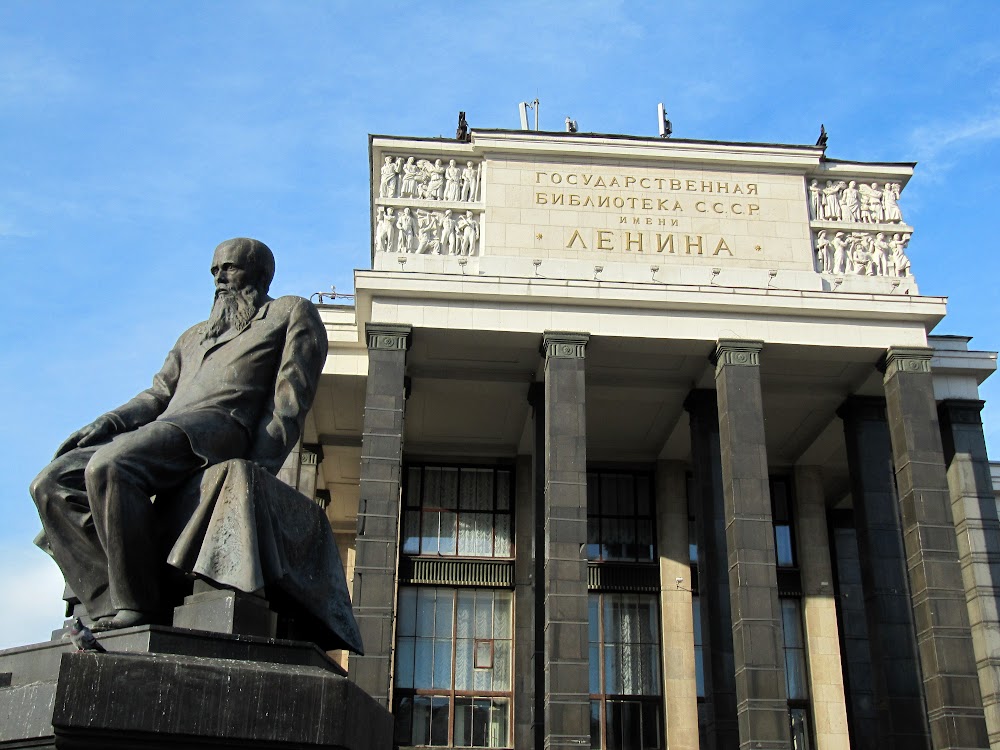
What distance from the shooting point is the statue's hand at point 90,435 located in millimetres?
6469

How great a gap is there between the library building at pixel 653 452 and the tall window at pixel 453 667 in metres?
0.07

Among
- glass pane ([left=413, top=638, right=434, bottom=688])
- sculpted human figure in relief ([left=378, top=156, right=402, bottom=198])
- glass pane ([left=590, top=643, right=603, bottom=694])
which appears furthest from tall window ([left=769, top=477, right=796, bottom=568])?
sculpted human figure in relief ([left=378, top=156, right=402, bottom=198])

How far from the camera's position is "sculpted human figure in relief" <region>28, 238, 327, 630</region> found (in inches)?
234

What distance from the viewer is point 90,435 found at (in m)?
6.51

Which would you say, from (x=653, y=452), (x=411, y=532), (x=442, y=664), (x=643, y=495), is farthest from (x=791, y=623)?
(x=411, y=532)

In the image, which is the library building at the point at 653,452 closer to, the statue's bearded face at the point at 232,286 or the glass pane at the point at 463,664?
the glass pane at the point at 463,664

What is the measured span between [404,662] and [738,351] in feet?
42.8

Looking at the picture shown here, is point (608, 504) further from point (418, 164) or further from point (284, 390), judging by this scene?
point (284, 390)

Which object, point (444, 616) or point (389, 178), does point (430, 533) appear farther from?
point (389, 178)

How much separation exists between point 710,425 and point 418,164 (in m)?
10.5

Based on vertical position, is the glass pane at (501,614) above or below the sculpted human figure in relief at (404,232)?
below

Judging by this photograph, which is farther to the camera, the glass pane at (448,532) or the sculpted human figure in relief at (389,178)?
the glass pane at (448,532)

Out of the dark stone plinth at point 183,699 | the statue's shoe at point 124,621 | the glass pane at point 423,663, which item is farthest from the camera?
the glass pane at point 423,663

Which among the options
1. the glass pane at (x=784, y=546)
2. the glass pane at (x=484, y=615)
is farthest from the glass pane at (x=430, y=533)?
the glass pane at (x=784, y=546)
